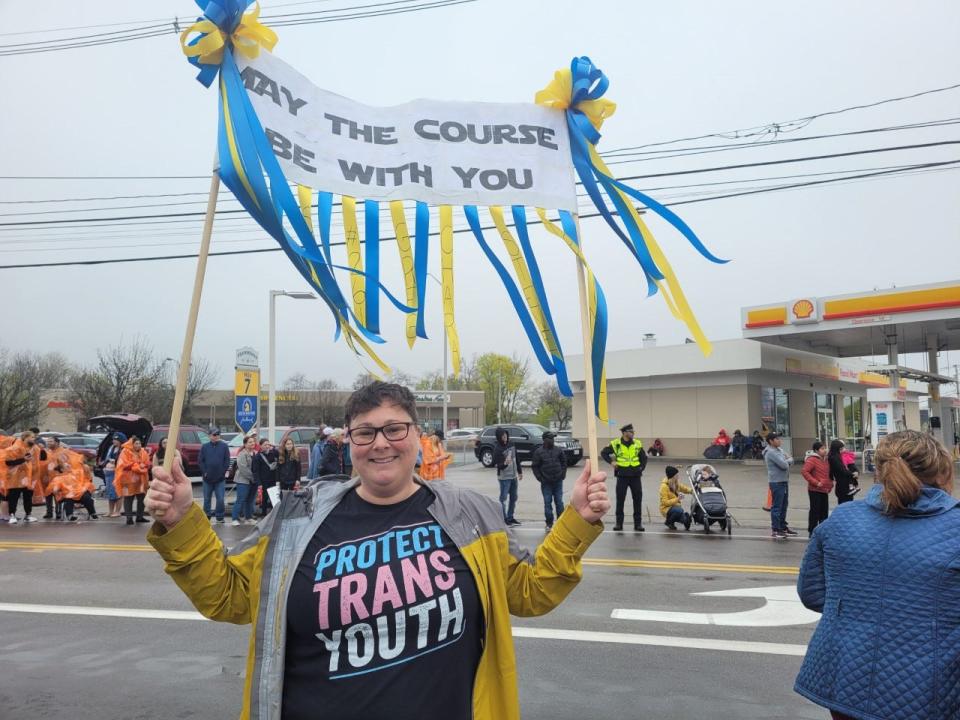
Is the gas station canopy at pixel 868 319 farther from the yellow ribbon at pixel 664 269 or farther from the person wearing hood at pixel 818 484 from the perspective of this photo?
the yellow ribbon at pixel 664 269

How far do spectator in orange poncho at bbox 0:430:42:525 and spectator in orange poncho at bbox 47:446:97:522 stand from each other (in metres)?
0.41

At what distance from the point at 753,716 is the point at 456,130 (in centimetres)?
387

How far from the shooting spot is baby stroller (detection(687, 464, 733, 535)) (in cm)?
1220

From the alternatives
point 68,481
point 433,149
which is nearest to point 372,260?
point 433,149

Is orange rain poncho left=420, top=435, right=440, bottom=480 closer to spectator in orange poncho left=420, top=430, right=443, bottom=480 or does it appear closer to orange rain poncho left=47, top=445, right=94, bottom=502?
spectator in orange poncho left=420, top=430, right=443, bottom=480

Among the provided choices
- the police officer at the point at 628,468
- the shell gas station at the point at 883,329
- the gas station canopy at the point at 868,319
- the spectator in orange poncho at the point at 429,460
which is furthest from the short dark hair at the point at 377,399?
the gas station canopy at the point at 868,319

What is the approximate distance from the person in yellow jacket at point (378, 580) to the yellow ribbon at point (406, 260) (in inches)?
27.4

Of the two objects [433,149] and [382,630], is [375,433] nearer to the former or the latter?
[382,630]

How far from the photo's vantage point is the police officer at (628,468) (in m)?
12.6

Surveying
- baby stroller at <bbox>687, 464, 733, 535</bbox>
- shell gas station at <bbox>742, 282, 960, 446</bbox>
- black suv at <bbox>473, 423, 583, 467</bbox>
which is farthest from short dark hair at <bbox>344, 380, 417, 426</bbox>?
black suv at <bbox>473, 423, 583, 467</bbox>

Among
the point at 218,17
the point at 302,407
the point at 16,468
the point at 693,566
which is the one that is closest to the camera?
the point at 218,17

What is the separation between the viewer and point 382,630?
210 cm

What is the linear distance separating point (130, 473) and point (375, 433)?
13.5 meters

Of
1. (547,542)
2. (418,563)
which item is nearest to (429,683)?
(418,563)
